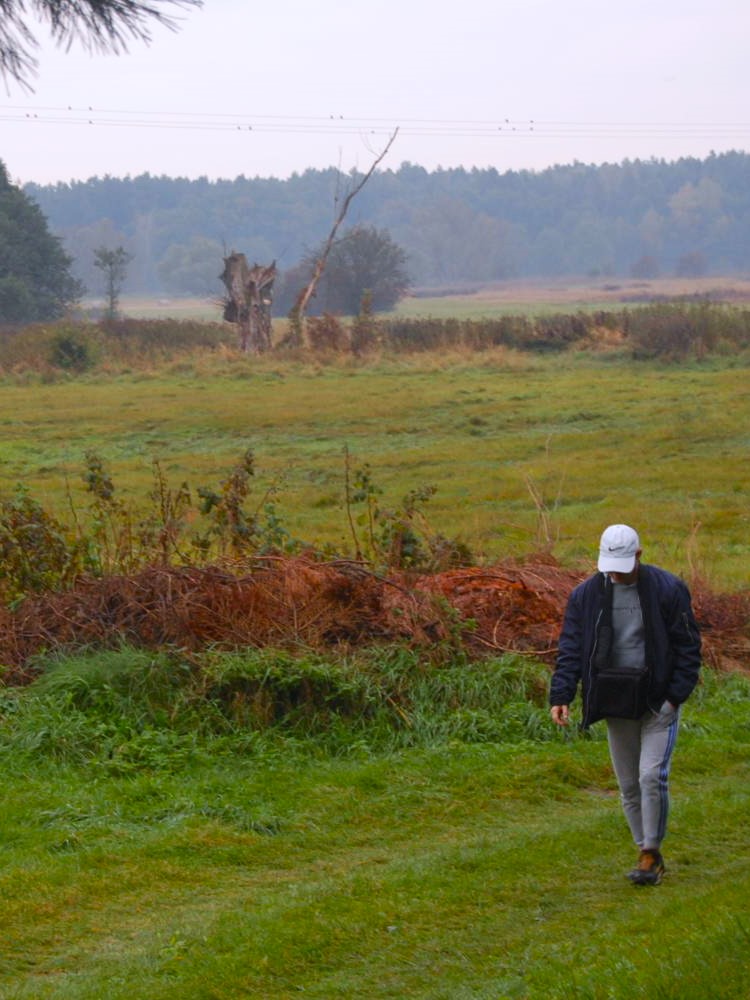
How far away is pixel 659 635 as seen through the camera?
20.8 feet

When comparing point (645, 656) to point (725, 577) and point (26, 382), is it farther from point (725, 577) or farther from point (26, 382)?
point (26, 382)

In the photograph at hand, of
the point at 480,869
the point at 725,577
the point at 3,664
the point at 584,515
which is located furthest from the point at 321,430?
the point at 480,869

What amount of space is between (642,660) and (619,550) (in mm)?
511

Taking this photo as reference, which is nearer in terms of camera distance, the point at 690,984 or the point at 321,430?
the point at 690,984

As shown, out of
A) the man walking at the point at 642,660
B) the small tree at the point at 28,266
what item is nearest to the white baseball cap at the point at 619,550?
the man walking at the point at 642,660

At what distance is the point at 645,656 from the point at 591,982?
1.89 meters

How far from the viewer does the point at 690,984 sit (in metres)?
4.68

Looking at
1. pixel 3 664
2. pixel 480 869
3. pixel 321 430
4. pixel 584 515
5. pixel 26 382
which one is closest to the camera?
pixel 480 869

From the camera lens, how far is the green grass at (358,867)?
527cm

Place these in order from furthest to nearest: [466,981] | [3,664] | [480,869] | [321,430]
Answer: [321,430] < [3,664] < [480,869] < [466,981]

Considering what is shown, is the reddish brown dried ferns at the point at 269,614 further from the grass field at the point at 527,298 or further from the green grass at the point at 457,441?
the grass field at the point at 527,298

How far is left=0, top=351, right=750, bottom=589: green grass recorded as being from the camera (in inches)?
687

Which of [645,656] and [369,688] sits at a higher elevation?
[645,656]

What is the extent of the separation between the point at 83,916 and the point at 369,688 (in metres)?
3.38
